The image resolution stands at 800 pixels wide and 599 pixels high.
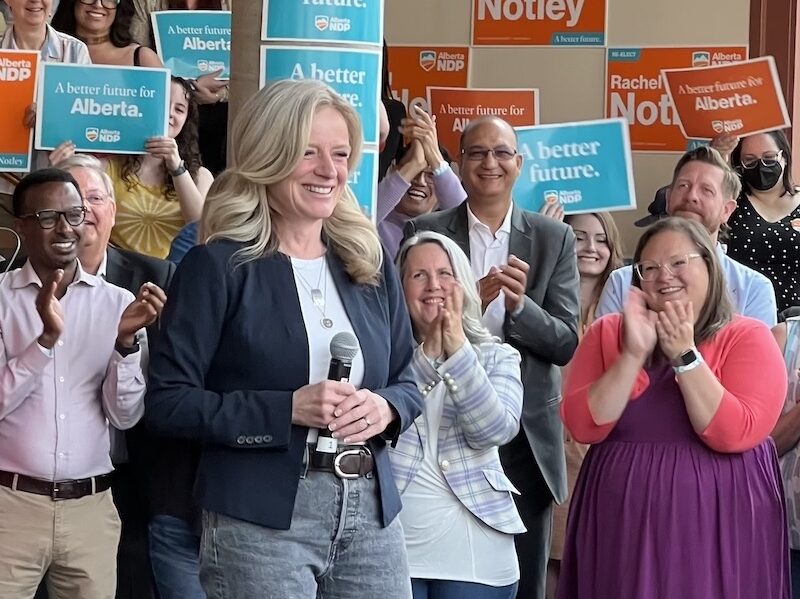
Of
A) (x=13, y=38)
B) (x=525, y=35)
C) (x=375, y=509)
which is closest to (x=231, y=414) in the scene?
(x=375, y=509)

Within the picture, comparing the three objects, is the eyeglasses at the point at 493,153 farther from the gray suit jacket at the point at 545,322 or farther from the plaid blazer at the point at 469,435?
the plaid blazer at the point at 469,435

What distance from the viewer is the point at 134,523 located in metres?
4.35

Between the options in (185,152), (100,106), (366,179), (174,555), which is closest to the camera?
(174,555)

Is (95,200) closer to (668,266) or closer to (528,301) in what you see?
(528,301)

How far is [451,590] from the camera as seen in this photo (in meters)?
3.86

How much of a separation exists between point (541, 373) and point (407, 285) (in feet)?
A: 2.97

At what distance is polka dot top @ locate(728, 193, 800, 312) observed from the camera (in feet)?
20.6

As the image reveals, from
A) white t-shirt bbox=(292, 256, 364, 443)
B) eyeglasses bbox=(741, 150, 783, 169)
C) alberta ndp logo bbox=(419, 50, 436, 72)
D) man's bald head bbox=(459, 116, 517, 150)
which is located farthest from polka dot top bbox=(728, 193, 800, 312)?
alberta ndp logo bbox=(419, 50, 436, 72)

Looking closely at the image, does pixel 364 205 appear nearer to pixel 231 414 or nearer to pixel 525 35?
pixel 231 414

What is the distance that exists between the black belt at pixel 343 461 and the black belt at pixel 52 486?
1.29 metres

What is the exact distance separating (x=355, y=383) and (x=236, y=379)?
0.80 ft

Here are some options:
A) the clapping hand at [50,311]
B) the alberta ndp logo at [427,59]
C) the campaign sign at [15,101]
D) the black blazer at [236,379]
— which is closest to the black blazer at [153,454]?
the clapping hand at [50,311]

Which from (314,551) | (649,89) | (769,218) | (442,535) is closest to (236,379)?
(314,551)

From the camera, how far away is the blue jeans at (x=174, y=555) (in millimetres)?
3926
